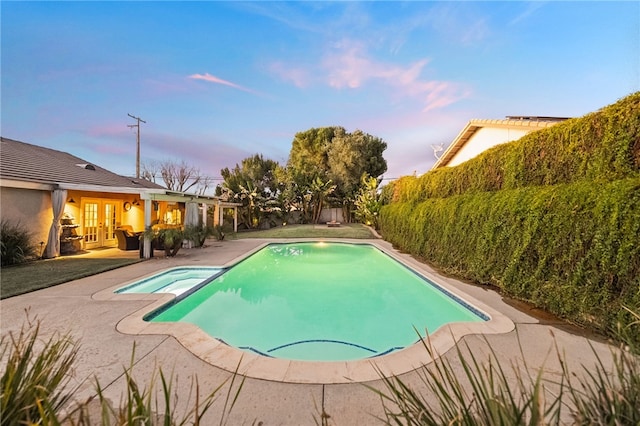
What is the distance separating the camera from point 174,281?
7.98 m

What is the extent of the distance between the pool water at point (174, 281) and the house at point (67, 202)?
2.64 meters

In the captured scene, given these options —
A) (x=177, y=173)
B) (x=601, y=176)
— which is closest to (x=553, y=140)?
(x=601, y=176)

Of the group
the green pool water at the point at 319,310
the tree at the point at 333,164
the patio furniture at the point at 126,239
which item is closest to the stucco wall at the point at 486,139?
the green pool water at the point at 319,310

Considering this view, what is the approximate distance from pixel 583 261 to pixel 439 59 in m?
10.8

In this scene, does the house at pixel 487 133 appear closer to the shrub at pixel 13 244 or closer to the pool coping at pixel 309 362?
the pool coping at pixel 309 362

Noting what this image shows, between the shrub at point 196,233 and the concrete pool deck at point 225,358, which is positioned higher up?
the shrub at point 196,233

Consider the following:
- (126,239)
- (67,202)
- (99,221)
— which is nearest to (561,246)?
(126,239)

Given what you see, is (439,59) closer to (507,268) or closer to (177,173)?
(507,268)

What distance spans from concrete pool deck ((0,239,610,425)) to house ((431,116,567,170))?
938 cm

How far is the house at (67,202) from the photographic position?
372 inches

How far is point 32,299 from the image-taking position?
17.5 ft

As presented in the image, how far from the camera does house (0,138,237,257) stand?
372 inches

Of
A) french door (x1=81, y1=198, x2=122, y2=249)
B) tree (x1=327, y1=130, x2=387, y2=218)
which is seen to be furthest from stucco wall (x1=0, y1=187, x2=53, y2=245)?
tree (x1=327, y1=130, x2=387, y2=218)

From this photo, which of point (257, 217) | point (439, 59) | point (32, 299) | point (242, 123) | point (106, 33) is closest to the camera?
point (32, 299)
